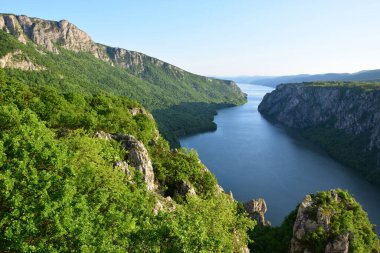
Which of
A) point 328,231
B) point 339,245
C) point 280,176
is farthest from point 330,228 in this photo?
point 280,176

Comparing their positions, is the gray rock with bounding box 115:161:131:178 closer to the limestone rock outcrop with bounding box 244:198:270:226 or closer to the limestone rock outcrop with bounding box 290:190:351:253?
the limestone rock outcrop with bounding box 290:190:351:253

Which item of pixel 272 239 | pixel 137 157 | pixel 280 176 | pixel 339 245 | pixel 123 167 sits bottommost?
pixel 280 176

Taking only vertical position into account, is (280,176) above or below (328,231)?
below

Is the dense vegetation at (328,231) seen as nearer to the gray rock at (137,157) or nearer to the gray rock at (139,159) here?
the gray rock at (139,159)

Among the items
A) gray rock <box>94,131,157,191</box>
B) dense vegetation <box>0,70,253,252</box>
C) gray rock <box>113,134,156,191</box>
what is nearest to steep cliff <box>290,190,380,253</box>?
dense vegetation <box>0,70,253,252</box>

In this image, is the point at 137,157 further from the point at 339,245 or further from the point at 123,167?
the point at 339,245

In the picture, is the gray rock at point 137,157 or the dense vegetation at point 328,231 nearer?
the gray rock at point 137,157

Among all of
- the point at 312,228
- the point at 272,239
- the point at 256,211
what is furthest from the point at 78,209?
the point at 256,211

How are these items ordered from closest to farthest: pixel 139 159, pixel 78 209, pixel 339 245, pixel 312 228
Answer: pixel 78 209
pixel 139 159
pixel 339 245
pixel 312 228

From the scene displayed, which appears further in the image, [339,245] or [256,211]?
[256,211]

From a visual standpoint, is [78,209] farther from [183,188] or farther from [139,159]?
[183,188]

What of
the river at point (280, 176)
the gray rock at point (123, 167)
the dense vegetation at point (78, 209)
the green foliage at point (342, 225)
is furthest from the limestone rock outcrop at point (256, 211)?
the gray rock at point (123, 167)

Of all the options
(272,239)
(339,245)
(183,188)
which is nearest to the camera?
(183,188)

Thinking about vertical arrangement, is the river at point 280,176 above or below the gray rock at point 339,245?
below
